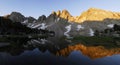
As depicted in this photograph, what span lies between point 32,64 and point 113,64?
2086 centimetres

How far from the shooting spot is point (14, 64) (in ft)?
144

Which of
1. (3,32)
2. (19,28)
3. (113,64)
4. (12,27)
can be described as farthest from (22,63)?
(19,28)

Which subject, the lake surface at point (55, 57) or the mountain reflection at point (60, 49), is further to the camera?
the mountain reflection at point (60, 49)

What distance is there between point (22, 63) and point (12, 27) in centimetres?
12347

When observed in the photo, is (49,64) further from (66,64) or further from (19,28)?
(19,28)

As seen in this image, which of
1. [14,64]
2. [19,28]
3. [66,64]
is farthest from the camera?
[19,28]

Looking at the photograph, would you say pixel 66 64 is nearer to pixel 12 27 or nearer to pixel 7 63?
pixel 7 63

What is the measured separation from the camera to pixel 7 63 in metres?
45.1

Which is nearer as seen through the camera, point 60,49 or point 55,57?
point 55,57

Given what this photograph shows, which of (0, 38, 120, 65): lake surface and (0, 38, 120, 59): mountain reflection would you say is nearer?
(0, 38, 120, 65): lake surface

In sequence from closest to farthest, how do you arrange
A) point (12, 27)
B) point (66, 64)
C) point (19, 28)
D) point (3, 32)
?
point (66, 64) < point (3, 32) < point (12, 27) < point (19, 28)

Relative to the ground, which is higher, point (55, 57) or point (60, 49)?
point (60, 49)

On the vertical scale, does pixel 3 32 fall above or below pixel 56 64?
above

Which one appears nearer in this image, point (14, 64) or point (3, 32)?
point (14, 64)
